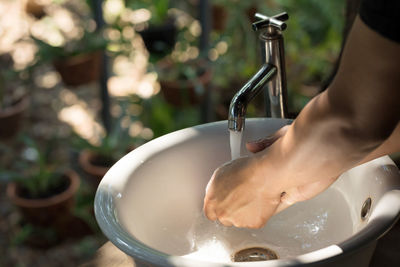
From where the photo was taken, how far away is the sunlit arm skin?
1.70 ft

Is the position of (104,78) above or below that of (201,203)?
below

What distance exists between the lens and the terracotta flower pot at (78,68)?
2379 millimetres

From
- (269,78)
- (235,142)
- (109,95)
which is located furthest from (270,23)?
(109,95)

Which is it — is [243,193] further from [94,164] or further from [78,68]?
[78,68]

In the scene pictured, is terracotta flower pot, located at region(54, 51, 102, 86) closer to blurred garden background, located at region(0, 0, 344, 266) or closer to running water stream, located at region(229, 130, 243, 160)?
blurred garden background, located at region(0, 0, 344, 266)

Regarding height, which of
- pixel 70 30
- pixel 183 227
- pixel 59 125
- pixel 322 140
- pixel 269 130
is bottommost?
pixel 59 125

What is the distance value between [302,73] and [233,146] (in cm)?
151

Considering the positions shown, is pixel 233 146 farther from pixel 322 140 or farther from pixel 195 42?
pixel 195 42

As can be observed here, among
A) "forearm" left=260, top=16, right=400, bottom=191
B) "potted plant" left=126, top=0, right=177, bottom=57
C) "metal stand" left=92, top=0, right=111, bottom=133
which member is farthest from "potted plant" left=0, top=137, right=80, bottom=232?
"forearm" left=260, top=16, right=400, bottom=191

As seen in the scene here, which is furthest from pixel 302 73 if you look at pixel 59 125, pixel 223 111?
pixel 59 125

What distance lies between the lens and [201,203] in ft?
3.08

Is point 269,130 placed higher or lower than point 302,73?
higher

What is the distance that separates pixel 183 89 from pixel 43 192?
66cm

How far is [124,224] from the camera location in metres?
0.74
